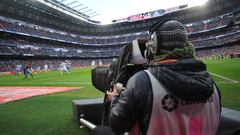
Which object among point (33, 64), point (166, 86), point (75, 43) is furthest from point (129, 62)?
point (75, 43)

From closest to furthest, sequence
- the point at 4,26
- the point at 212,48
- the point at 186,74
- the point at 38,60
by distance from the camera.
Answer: the point at 186,74, the point at 4,26, the point at 38,60, the point at 212,48

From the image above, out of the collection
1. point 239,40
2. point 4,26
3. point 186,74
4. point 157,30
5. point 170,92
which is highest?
point 4,26

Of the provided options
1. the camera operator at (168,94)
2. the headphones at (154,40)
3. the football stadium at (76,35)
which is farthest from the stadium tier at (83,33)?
the camera operator at (168,94)

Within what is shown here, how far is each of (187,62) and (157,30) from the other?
0.37 metres

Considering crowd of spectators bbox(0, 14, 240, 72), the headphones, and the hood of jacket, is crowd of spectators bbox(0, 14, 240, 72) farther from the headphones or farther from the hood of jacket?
the hood of jacket

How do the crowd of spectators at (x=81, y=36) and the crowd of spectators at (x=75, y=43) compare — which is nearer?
the crowd of spectators at (x=75, y=43)

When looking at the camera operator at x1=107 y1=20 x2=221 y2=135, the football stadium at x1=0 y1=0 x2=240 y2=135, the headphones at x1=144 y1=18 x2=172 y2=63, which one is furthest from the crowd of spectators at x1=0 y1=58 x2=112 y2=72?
the camera operator at x1=107 y1=20 x2=221 y2=135

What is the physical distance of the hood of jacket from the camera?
1478mm

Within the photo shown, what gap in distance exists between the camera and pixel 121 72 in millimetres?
2051

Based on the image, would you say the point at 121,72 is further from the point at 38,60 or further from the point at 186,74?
the point at 38,60

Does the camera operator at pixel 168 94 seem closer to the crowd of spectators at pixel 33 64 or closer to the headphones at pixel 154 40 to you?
the headphones at pixel 154 40

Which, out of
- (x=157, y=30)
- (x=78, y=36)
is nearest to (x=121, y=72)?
(x=157, y=30)

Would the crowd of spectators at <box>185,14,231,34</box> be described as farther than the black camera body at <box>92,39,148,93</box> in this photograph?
Yes

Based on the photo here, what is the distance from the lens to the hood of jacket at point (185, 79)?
1478 millimetres
